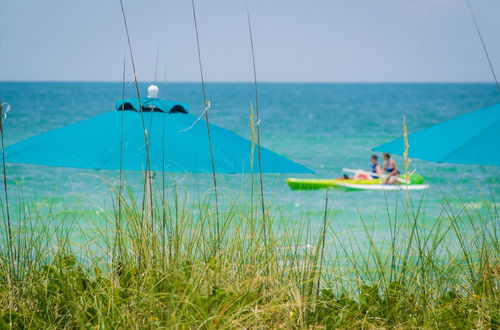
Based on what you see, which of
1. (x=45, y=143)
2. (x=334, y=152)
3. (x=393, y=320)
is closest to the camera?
(x=393, y=320)

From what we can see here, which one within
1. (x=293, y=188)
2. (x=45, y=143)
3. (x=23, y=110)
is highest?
(x=23, y=110)

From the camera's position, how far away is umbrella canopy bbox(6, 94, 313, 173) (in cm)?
416

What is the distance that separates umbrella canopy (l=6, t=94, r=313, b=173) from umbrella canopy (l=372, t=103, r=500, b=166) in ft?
3.15

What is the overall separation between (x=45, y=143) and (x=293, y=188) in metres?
11.6

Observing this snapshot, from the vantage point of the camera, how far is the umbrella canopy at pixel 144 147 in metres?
4.16

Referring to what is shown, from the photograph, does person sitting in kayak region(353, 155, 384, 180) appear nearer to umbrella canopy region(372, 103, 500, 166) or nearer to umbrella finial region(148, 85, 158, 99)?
umbrella canopy region(372, 103, 500, 166)

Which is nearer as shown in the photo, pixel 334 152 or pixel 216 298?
pixel 216 298

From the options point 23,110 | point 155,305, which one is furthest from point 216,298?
point 23,110

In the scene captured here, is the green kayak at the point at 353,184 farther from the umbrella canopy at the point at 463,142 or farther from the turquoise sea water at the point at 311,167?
the umbrella canopy at the point at 463,142

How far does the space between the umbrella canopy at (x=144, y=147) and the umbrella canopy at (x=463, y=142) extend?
0.96m

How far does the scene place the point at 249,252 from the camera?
2998mm

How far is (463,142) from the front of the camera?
4.45 m

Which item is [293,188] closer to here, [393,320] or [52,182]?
[52,182]

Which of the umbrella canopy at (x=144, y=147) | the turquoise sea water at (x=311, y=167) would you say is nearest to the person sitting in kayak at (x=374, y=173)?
the turquoise sea water at (x=311, y=167)
